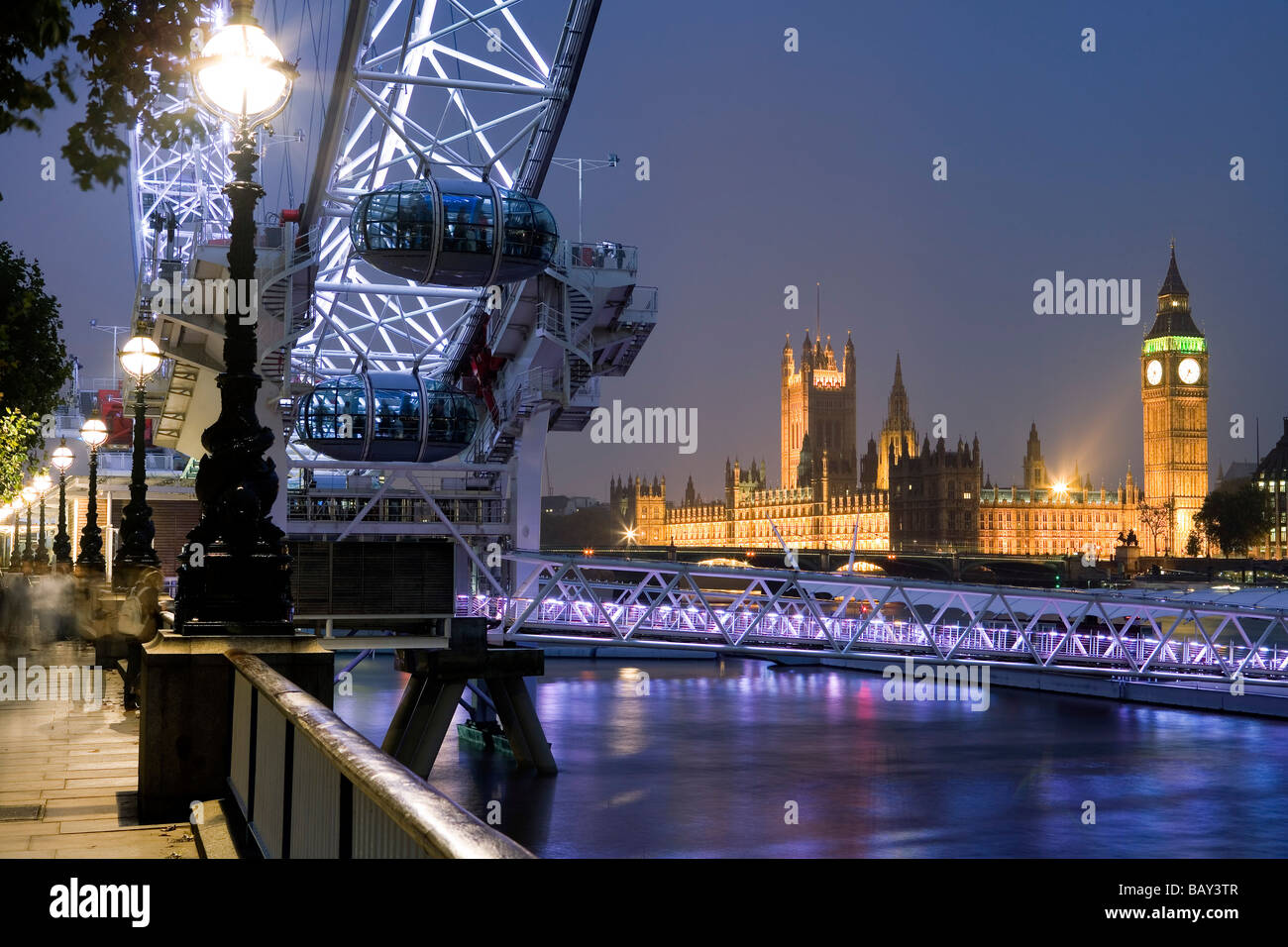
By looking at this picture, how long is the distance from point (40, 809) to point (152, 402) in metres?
46.0

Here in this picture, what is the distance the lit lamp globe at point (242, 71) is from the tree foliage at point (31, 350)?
14.5m

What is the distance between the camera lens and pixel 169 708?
865 cm

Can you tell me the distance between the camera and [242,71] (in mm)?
8742

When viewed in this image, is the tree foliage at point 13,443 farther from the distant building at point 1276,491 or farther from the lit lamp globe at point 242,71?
the distant building at point 1276,491

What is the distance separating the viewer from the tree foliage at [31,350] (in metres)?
22.9

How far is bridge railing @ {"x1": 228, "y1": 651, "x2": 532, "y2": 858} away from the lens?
142 inches

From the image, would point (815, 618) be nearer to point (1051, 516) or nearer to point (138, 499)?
point (138, 499)

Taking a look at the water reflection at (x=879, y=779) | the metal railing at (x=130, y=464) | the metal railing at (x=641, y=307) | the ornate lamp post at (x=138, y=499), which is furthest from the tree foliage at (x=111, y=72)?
the metal railing at (x=130, y=464)

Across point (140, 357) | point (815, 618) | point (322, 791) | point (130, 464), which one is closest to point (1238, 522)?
point (130, 464)

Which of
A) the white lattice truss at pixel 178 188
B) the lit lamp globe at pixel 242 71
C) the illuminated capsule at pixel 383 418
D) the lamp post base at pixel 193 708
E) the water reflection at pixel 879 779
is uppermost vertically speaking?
the white lattice truss at pixel 178 188

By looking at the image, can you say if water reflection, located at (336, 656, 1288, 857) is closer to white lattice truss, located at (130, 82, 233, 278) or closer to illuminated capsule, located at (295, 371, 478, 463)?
illuminated capsule, located at (295, 371, 478, 463)

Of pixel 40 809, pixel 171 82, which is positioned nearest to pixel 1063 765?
pixel 40 809

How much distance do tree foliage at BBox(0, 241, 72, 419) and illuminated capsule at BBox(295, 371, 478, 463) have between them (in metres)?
16.2
